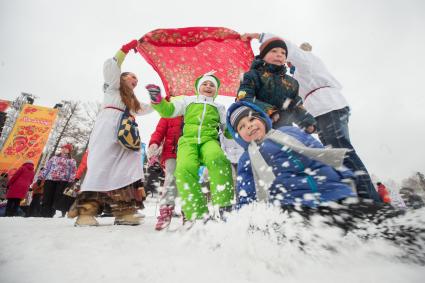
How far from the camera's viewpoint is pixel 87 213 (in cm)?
278

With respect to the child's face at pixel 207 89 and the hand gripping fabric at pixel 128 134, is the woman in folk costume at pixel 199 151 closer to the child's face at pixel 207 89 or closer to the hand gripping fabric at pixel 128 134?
the child's face at pixel 207 89

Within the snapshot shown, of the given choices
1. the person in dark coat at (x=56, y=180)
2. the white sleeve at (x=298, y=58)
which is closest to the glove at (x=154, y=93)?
the white sleeve at (x=298, y=58)

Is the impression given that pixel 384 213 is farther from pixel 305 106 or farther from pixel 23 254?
pixel 23 254

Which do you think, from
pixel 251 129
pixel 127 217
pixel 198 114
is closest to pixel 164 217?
pixel 127 217

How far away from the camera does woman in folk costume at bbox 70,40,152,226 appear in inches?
110

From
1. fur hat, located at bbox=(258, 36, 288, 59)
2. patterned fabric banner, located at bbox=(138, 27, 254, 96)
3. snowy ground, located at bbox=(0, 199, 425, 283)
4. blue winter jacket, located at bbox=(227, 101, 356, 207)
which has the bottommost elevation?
snowy ground, located at bbox=(0, 199, 425, 283)

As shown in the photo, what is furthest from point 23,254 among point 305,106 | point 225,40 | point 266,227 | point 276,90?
point 225,40

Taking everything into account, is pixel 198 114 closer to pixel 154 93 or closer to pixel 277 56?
pixel 154 93

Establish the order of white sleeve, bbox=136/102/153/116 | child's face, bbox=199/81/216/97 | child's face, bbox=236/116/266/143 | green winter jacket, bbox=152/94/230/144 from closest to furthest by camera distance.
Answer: child's face, bbox=236/116/266/143
green winter jacket, bbox=152/94/230/144
child's face, bbox=199/81/216/97
white sleeve, bbox=136/102/153/116

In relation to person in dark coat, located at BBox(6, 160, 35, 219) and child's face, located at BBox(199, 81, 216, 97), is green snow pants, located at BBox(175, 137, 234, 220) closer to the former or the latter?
child's face, located at BBox(199, 81, 216, 97)

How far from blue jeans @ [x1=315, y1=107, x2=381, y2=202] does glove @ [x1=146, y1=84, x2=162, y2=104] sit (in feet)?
5.33

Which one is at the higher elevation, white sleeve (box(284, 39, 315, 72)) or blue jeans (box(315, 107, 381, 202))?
white sleeve (box(284, 39, 315, 72))

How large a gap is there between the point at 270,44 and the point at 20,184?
7.32 meters

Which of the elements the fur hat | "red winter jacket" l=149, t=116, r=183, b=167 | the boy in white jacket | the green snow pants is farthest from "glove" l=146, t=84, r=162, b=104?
the boy in white jacket
